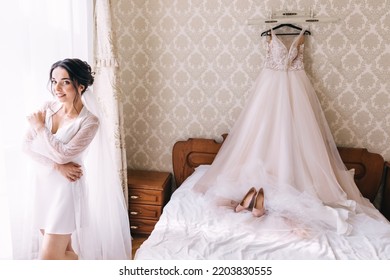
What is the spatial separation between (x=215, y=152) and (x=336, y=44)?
138 centimetres

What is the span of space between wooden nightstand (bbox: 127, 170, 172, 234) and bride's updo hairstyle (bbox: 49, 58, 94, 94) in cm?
123

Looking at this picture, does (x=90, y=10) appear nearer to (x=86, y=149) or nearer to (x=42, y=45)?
(x=42, y=45)

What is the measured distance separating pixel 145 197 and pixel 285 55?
1.69 metres

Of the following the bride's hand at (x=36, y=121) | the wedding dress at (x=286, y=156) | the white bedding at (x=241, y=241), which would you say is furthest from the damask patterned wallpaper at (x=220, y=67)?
the bride's hand at (x=36, y=121)

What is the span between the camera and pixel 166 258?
1495 mm

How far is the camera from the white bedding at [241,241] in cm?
154

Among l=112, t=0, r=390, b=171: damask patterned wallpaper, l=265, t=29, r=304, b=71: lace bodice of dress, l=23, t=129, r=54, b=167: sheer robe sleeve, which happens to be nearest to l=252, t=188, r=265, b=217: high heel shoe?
l=112, t=0, r=390, b=171: damask patterned wallpaper

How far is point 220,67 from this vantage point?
2.66m

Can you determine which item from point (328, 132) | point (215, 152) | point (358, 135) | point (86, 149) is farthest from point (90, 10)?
point (358, 135)

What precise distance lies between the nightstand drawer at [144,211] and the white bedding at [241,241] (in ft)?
2.12

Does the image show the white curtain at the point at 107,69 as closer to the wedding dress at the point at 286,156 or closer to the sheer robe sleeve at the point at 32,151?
the sheer robe sleeve at the point at 32,151

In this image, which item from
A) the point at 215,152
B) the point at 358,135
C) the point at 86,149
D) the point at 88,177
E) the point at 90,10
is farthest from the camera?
the point at 215,152

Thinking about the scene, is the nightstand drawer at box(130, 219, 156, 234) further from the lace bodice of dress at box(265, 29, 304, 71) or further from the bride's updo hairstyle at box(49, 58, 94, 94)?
the lace bodice of dress at box(265, 29, 304, 71)

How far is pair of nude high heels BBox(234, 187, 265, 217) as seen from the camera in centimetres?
196
